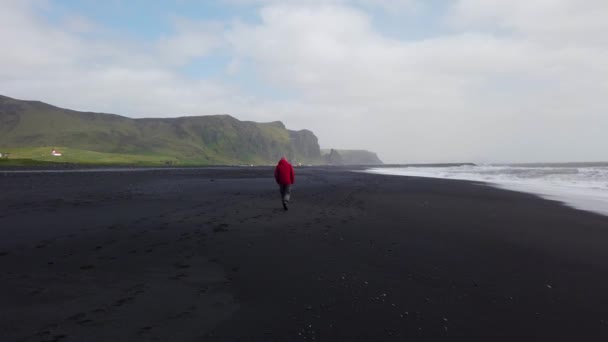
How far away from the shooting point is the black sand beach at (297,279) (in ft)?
14.3

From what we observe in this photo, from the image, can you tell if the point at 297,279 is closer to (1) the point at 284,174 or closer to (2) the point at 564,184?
(1) the point at 284,174

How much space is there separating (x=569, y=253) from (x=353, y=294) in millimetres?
6153

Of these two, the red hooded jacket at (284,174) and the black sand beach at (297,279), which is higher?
the red hooded jacket at (284,174)

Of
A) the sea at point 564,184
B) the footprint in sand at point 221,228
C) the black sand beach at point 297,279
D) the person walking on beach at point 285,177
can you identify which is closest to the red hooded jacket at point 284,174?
the person walking on beach at point 285,177

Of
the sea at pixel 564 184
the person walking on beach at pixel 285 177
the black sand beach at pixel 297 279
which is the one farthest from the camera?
the sea at pixel 564 184

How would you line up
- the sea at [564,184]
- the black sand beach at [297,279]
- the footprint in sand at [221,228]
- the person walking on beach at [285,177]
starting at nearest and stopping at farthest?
the black sand beach at [297,279], the footprint in sand at [221,228], the person walking on beach at [285,177], the sea at [564,184]

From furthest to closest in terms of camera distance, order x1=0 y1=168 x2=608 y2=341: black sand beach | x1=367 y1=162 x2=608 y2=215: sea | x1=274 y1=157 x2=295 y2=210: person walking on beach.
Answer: x1=367 y1=162 x2=608 y2=215: sea
x1=274 y1=157 x2=295 y2=210: person walking on beach
x1=0 y1=168 x2=608 y2=341: black sand beach

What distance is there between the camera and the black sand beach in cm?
437

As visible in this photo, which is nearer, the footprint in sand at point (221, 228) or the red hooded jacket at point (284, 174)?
the footprint in sand at point (221, 228)

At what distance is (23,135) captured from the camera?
179375 mm

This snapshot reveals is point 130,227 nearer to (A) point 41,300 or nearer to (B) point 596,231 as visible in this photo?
(A) point 41,300

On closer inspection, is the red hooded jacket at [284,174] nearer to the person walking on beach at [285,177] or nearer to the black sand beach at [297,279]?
the person walking on beach at [285,177]

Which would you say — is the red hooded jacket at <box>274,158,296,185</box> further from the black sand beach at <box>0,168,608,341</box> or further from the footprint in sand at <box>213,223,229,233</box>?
the footprint in sand at <box>213,223,229,233</box>

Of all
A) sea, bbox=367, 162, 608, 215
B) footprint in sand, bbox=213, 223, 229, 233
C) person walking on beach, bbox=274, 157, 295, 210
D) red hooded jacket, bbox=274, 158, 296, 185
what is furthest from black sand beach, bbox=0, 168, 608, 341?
sea, bbox=367, 162, 608, 215
